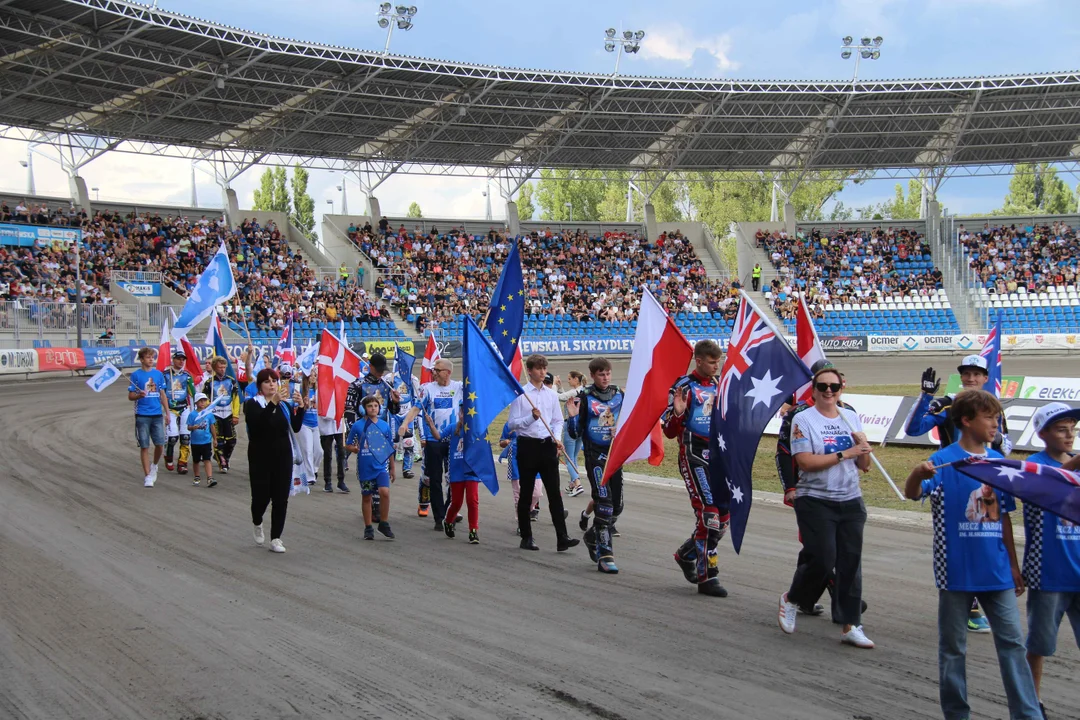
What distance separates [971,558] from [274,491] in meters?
6.86

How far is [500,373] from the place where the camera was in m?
9.40

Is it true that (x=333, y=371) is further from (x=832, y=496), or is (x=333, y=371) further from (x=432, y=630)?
(x=832, y=496)

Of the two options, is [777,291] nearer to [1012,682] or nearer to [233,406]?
[233,406]

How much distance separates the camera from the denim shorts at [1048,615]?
15.1 feet

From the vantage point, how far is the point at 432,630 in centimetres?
666

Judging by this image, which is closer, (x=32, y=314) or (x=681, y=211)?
(x=32, y=314)

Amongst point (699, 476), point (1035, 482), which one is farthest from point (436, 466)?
point (1035, 482)

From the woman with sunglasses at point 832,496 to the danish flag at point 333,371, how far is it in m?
7.53

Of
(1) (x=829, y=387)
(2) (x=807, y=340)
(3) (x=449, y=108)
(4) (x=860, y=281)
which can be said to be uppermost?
(3) (x=449, y=108)

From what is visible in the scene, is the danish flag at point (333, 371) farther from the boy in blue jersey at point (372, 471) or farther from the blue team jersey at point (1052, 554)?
the blue team jersey at point (1052, 554)

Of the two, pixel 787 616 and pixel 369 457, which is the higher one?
pixel 369 457

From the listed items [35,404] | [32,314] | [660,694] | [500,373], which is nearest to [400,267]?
[32,314]

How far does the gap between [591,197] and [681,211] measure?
360 inches

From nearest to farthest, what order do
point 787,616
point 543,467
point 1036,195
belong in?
point 787,616 < point 543,467 < point 1036,195
